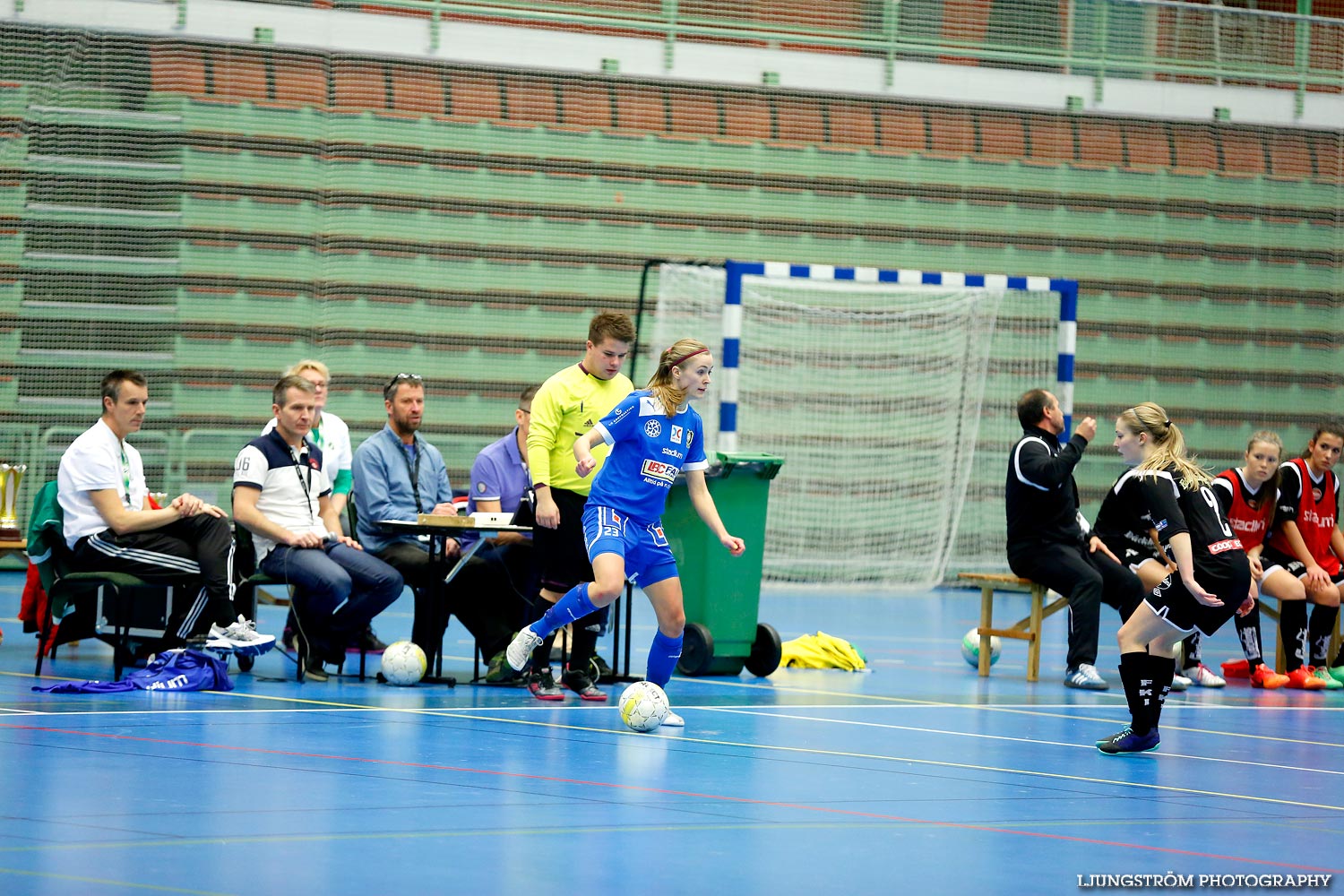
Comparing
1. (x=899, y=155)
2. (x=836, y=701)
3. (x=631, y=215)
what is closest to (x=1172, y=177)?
(x=899, y=155)

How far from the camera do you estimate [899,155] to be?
60.7 feet

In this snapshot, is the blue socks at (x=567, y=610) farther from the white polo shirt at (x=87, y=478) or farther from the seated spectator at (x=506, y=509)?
the white polo shirt at (x=87, y=478)

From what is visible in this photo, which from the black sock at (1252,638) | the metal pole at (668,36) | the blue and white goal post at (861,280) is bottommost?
the black sock at (1252,638)

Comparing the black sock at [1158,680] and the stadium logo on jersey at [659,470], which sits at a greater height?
the stadium logo on jersey at [659,470]

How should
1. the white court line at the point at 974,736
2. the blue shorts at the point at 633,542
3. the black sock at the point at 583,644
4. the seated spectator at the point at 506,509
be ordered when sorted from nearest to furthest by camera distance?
the white court line at the point at 974,736 < the blue shorts at the point at 633,542 < the black sock at the point at 583,644 < the seated spectator at the point at 506,509

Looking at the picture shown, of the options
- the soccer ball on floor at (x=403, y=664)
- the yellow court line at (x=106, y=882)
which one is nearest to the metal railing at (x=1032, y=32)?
the soccer ball on floor at (x=403, y=664)

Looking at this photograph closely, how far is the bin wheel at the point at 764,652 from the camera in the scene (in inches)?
377

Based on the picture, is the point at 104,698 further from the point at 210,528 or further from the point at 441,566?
the point at 441,566

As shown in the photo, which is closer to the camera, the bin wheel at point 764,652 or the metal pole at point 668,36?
the bin wheel at point 764,652

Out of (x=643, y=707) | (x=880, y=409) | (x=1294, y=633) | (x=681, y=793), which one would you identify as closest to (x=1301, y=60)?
(x=880, y=409)

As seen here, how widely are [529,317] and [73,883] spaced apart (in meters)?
14.0

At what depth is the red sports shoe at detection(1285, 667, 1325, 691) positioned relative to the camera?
32.8 feet

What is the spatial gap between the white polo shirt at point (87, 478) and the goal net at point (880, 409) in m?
9.00

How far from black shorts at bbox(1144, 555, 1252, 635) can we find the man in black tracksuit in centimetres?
234
